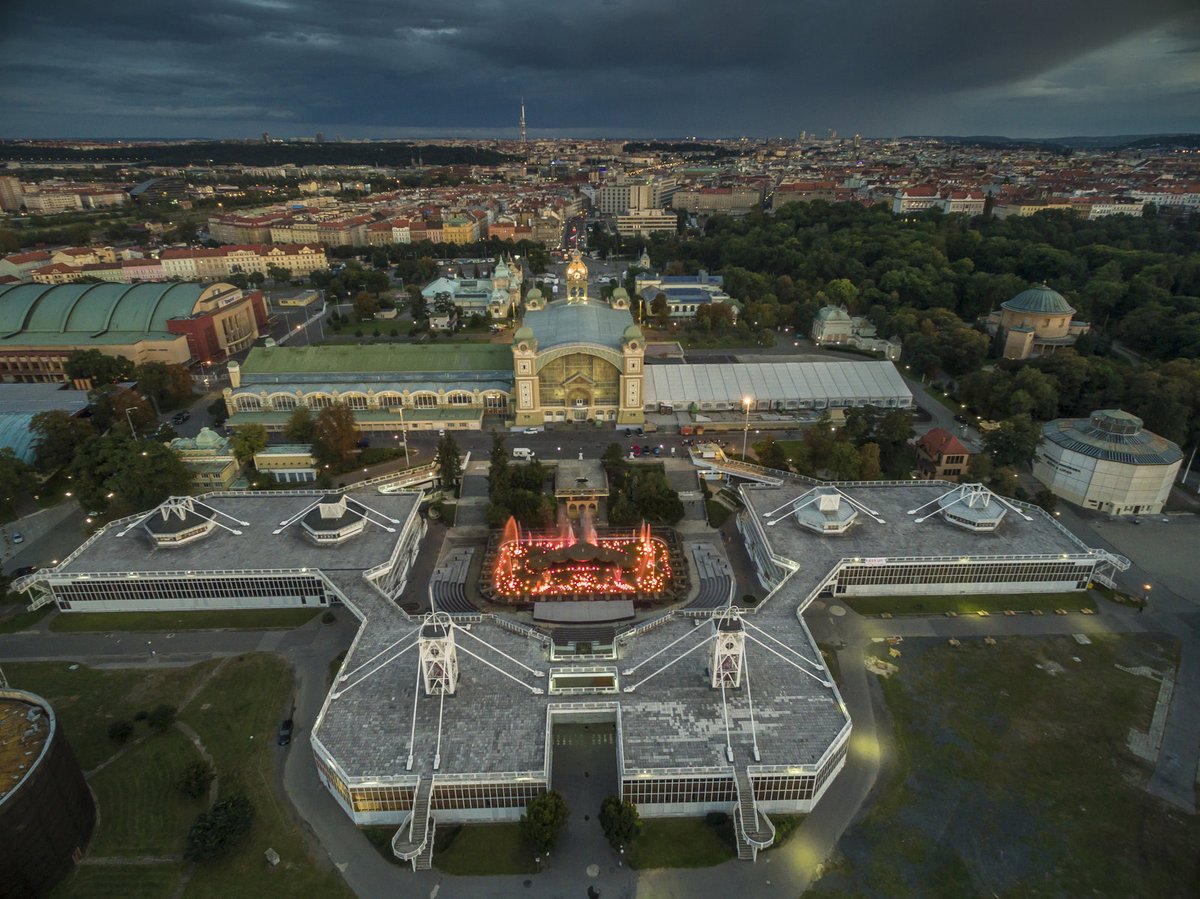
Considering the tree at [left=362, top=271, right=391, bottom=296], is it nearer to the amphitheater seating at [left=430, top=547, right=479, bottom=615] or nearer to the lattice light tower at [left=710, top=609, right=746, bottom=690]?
the amphitheater seating at [left=430, top=547, right=479, bottom=615]

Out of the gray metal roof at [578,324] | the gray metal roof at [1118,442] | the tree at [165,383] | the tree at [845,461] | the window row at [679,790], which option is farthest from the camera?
the tree at [165,383]

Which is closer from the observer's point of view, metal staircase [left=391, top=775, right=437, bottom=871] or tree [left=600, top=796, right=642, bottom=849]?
metal staircase [left=391, top=775, right=437, bottom=871]

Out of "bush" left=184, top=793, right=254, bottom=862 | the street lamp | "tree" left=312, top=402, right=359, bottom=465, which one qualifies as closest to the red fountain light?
the street lamp

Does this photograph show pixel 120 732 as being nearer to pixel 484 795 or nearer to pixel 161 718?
pixel 161 718

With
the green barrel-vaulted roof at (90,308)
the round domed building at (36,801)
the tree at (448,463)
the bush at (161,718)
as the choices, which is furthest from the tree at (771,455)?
the green barrel-vaulted roof at (90,308)

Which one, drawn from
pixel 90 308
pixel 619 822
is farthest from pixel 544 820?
pixel 90 308

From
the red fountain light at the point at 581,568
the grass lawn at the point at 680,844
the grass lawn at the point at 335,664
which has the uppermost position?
the red fountain light at the point at 581,568

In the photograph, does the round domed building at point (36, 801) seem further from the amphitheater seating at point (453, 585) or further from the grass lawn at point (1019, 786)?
the grass lawn at point (1019, 786)
